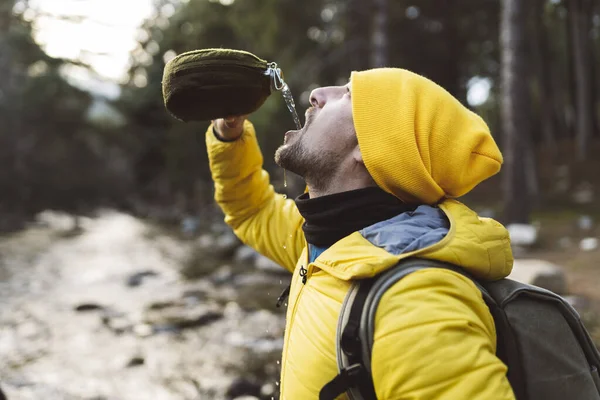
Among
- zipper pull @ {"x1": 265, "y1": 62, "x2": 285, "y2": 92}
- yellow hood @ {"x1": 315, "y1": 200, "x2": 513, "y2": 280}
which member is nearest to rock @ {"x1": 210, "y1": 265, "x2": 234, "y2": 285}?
zipper pull @ {"x1": 265, "y1": 62, "x2": 285, "y2": 92}

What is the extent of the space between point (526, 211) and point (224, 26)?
10217 mm

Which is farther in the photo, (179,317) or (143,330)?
(179,317)

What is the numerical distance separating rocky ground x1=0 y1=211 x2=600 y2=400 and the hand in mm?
2794

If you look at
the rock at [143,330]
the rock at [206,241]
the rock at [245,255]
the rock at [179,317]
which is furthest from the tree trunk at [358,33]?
the rock at [143,330]

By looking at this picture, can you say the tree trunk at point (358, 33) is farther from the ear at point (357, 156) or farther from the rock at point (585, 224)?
the ear at point (357, 156)

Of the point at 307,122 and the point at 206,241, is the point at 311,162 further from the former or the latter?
the point at 206,241

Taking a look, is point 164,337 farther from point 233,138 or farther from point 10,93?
point 10,93

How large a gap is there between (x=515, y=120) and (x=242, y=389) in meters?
7.69

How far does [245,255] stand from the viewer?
11.0 meters

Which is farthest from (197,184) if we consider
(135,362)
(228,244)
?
(135,362)

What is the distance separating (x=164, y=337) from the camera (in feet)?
20.3

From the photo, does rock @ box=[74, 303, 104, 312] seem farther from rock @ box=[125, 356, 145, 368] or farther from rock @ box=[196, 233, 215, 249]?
rock @ box=[196, 233, 215, 249]

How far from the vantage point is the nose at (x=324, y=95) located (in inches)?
85.7

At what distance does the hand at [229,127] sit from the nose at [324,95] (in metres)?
0.43
